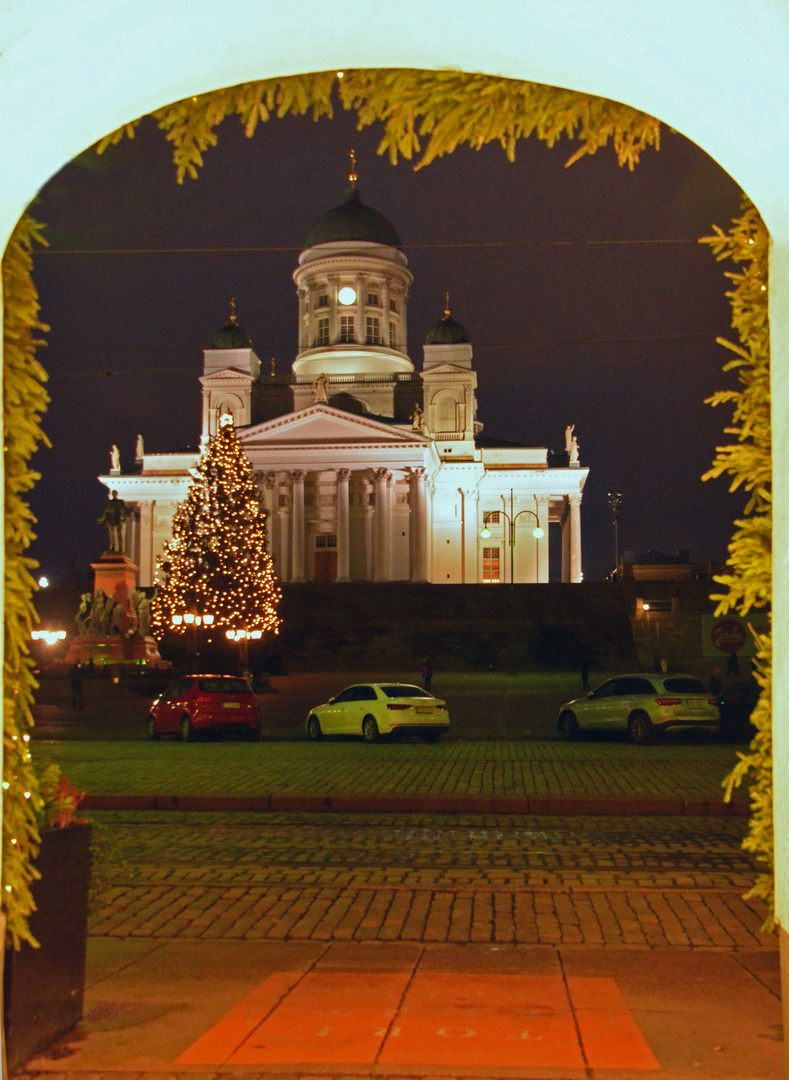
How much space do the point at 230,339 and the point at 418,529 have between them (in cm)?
2416

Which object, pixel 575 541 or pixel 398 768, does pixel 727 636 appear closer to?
pixel 398 768

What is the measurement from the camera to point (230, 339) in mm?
90688

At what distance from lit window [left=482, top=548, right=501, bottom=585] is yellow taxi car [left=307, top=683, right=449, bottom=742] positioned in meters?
59.8

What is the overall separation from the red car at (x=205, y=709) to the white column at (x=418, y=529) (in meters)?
52.3

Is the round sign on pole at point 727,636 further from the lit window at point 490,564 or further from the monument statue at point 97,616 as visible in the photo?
the lit window at point 490,564

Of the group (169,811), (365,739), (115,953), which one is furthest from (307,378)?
(115,953)

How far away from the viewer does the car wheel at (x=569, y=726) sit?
81.5 ft

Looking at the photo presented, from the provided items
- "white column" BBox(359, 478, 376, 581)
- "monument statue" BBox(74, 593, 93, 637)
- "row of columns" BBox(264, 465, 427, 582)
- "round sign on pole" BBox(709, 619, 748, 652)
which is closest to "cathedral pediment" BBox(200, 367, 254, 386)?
"row of columns" BBox(264, 465, 427, 582)

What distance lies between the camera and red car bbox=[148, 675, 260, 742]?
24875mm

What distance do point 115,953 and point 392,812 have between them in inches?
283

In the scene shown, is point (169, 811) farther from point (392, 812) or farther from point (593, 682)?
point (593, 682)

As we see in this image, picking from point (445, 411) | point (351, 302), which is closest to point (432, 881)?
point (445, 411)

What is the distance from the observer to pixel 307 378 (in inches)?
3546

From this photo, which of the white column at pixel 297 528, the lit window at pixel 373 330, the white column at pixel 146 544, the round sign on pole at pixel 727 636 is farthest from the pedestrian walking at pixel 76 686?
the lit window at pixel 373 330
